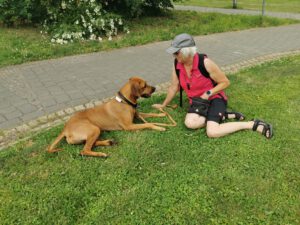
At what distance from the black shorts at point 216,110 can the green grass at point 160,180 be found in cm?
27

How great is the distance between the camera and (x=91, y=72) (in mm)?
7238

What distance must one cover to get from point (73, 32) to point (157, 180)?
646 cm

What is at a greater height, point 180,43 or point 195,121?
point 180,43

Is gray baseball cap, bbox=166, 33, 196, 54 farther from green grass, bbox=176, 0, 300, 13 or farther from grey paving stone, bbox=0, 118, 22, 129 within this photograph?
green grass, bbox=176, 0, 300, 13

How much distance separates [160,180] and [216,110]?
1.41 metres

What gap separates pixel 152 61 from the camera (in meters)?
8.02

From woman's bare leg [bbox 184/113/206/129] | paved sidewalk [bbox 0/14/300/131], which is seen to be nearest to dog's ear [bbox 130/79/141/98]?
woman's bare leg [bbox 184/113/206/129]

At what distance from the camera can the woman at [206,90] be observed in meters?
4.47

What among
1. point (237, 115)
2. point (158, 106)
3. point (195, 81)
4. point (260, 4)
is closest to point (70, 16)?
point (158, 106)

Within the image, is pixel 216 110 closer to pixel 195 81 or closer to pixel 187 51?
pixel 195 81

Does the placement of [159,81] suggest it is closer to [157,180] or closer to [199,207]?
[157,180]

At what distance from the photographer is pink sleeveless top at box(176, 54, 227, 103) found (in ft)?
15.3

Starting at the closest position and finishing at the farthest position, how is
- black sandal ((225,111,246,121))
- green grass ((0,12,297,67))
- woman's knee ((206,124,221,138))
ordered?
woman's knee ((206,124,221,138))
black sandal ((225,111,246,121))
green grass ((0,12,297,67))

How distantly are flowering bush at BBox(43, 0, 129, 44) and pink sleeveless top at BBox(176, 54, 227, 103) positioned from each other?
494 centimetres
